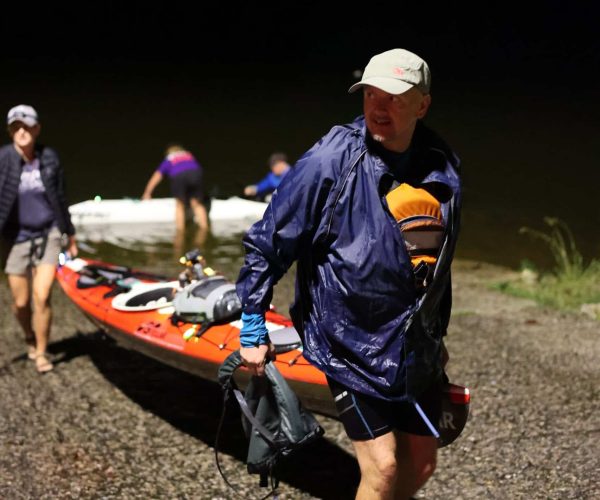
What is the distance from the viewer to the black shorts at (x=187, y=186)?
1239 centimetres

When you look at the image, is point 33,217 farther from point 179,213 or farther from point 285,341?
point 179,213

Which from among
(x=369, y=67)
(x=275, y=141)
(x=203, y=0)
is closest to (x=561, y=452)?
(x=369, y=67)

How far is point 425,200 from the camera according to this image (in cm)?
304

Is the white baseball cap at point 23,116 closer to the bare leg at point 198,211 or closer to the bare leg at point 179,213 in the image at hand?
the bare leg at point 179,213

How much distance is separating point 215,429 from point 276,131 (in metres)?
17.2

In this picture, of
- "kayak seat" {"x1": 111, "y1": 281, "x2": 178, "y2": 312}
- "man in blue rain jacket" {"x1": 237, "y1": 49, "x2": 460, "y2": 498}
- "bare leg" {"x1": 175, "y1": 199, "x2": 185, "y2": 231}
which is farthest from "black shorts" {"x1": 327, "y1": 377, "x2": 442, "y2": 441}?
"bare leg" {"x1": 175, "y1": 199, "x2": 185, "y2": 231}

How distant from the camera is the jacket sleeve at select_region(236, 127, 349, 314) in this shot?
9.69ft

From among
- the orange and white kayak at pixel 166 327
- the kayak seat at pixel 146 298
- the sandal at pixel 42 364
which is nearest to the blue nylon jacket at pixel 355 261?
the orange and white kayak at pixel 166 327

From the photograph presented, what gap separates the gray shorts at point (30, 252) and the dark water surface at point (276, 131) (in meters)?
4.24

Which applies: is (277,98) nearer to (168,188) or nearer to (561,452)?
(168,188)

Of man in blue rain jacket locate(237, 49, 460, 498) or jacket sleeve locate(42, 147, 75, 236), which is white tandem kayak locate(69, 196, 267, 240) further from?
man in blue rain jacket locate(237, 49, 460, 498)

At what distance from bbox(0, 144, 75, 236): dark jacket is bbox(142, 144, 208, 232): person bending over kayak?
20.4ft

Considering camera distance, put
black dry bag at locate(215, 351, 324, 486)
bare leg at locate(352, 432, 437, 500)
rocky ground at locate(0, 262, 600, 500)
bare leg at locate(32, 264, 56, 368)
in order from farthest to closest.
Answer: bare leg at locate(32, 264, 56, 368), rocky ground at locate(0, 262, 600, 500), black dry bag at locate(215, 351, 324, 486), bare leg at locate(352, 432, 437, 500)

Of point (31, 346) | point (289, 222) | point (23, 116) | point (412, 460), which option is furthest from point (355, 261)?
point (31, 346)
